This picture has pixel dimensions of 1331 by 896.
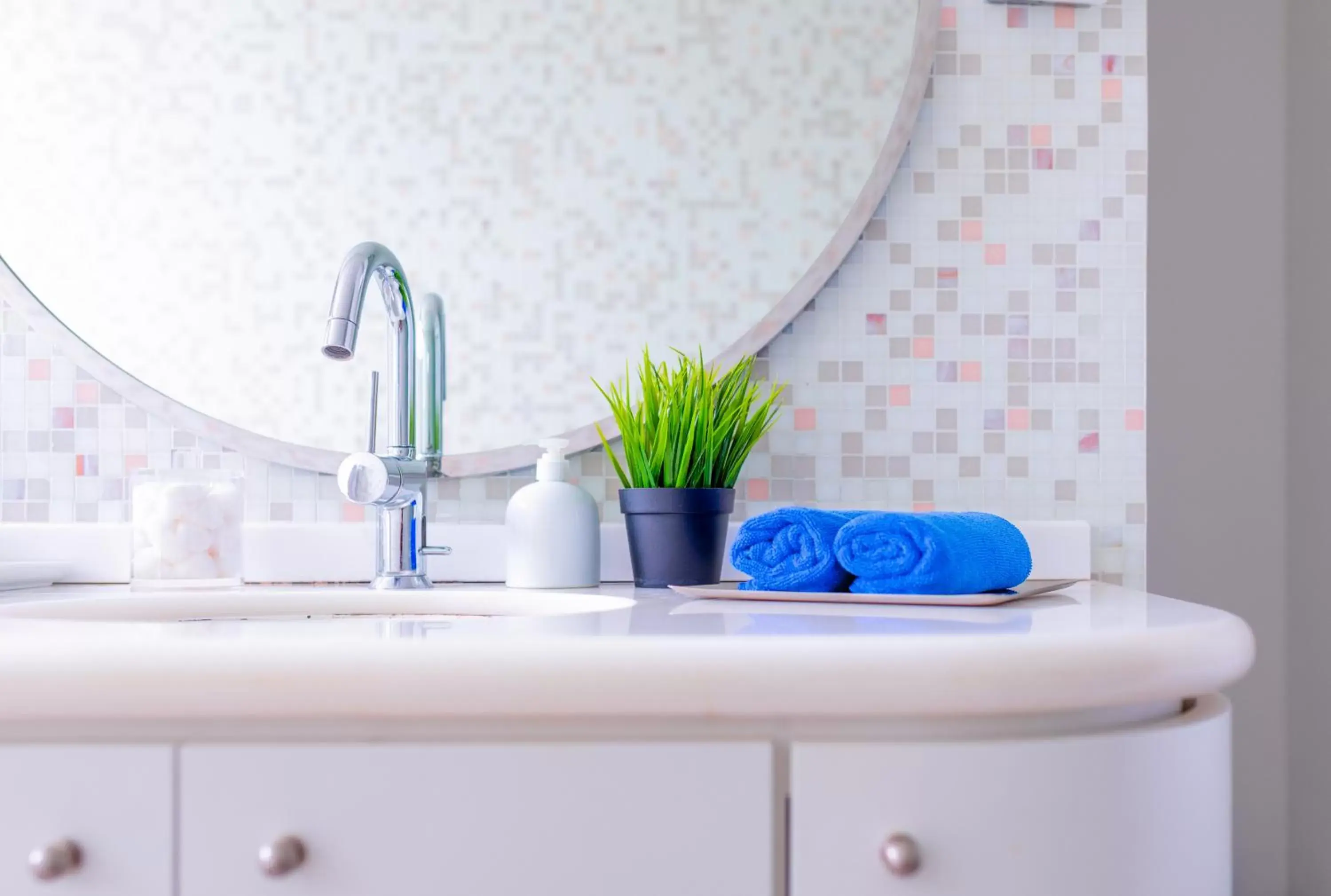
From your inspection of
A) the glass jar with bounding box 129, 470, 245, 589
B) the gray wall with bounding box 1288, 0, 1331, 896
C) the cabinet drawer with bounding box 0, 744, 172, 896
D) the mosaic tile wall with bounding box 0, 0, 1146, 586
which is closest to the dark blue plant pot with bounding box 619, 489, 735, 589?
the mosaic tile wall with bounding box 0, 0, 1146, 586

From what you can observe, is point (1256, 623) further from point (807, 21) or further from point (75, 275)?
point (75, 275)

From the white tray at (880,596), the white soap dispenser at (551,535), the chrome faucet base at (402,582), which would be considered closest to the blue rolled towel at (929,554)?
the white tray at (880,596)

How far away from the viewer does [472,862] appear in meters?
0.59

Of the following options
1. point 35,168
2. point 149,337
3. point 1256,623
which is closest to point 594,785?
point 149,337

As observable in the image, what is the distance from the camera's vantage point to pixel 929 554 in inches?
32.3

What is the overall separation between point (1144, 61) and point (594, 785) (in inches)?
39.0

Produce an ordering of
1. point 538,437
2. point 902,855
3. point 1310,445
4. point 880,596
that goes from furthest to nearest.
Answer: point 1310,445 → point 538,437 → point 880,596 → point 902,855

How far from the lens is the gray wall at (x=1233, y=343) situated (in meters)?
1.73

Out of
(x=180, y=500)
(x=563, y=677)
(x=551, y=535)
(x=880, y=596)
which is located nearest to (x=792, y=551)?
(x=880, y=596)

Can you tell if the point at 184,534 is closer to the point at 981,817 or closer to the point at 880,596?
the point at 880,596

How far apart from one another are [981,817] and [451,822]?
0.28 m

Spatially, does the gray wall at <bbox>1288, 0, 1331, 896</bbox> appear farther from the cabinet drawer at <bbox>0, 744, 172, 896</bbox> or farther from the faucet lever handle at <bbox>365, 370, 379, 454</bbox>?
the cabinet drawer at <bbox>0, 744, 172, 896</bbox>

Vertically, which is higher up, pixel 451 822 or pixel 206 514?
pixel 206 514

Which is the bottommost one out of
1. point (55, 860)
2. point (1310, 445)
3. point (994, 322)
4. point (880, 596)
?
point (55, 860)
